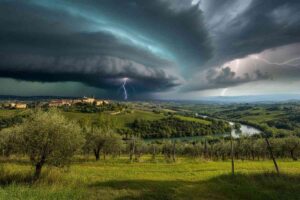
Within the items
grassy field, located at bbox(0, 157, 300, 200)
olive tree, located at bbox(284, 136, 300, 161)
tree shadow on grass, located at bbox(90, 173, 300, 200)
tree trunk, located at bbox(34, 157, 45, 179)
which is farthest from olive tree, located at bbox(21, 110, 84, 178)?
olive tree, located at bbox(284, 136, 300, 161)

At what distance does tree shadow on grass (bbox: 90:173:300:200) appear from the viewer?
20203 mm

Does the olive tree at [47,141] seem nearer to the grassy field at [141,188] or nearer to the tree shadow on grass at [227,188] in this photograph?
the grassy field at [141,188]

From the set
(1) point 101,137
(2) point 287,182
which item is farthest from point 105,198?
(1) point 101,137

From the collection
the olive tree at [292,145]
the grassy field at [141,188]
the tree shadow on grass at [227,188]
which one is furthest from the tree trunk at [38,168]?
the olive tree at [292,145]

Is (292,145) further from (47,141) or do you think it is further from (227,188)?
(47,141)

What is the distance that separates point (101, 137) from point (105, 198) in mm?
45443

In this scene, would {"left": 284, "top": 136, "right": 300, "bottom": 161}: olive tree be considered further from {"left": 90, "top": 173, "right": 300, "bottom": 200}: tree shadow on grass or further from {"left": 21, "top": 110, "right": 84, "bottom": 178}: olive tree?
{"left": 21, "top": 110, "right": 84, "bottom": 178}: olive tree

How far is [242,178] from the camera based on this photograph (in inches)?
1019

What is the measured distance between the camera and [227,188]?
22.8m

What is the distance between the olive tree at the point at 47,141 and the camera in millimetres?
23719

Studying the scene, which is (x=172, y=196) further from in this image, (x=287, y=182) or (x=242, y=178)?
(x=287, y=182)

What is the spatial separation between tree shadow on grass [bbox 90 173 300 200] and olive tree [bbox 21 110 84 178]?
511 cm

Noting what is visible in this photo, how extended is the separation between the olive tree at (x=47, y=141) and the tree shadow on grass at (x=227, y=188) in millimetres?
5109

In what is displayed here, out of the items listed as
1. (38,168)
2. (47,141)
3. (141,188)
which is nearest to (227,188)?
(141,188)
